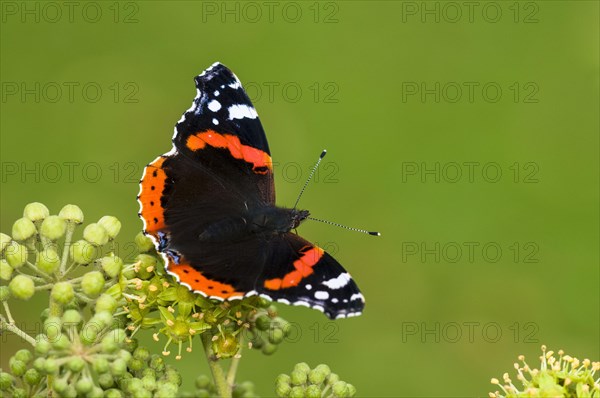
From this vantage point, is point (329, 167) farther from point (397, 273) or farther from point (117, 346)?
point (117, 346)

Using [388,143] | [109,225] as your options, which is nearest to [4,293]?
[109,225]

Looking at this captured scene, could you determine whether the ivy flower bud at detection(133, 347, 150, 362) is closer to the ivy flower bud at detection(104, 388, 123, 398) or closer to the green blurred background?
the ivy flower bud at detection(104, 388, 123, 398)

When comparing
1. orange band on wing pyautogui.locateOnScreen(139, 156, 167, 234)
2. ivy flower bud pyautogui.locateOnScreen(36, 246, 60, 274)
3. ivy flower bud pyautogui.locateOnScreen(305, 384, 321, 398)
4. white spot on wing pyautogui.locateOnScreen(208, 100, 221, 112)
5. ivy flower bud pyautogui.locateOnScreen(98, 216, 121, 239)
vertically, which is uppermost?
white spot on wing pyautogui.locateOnScreen(208, 100, 221, 112)

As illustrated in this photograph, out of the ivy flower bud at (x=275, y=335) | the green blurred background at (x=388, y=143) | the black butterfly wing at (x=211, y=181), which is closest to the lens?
the ivy flower bud at (x=275, y=335)

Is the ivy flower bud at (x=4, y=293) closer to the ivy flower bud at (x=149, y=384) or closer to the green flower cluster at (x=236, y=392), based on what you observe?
the ivy flower bud at (x=149, y=384)

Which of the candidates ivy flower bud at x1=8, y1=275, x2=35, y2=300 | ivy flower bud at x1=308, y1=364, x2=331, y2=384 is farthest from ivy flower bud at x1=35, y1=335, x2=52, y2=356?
ivy flower bud at x1=308, y1=364, x2=331, y2=384

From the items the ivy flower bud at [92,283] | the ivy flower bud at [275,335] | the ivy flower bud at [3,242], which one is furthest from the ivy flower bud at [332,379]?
the ivy flower bud at [3,242]
